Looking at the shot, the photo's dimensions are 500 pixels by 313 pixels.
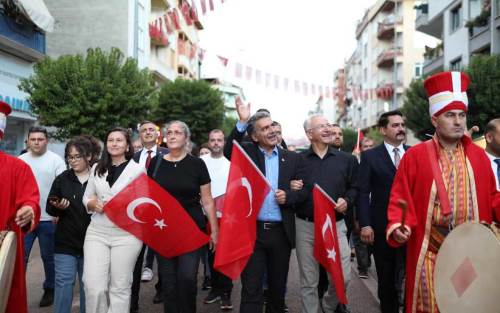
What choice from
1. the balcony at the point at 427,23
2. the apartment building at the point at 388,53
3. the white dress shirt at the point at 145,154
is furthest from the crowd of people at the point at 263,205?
the apartment building at the point at 388,53

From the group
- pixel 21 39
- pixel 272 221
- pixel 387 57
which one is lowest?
pixel 272 221

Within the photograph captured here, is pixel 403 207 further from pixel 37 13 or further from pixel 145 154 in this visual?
pixel 37 13

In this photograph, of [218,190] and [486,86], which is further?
[486,86]

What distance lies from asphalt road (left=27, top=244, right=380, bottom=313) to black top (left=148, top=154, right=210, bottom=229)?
70.2 inches

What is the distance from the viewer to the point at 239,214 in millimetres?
5082

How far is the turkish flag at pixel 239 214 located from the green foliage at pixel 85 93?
584 inches

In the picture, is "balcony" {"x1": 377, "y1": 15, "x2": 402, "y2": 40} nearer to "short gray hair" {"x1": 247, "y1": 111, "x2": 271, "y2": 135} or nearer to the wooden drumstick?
"short gray hair" {"x1": 247, "y1": 111, "x2": 271, "y2": 135}

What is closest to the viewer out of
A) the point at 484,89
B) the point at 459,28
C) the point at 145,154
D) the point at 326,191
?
the point at 326,191

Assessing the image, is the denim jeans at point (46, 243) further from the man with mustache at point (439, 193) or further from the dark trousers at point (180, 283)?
the man with mustache at point (439, 193)

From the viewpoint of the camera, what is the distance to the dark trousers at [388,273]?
526 centimetres

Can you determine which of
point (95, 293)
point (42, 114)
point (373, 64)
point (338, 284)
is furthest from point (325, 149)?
point (373, 64)

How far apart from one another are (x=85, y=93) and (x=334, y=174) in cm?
1528

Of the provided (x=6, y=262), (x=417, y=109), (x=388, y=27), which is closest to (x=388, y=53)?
(x=388, y=27)

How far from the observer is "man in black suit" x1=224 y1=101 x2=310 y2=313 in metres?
5.13
